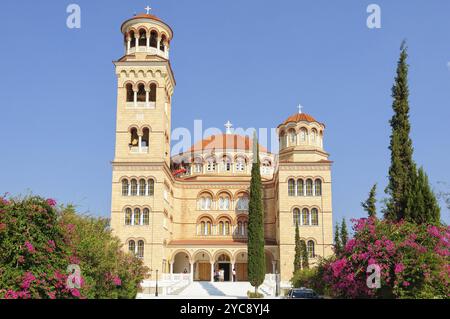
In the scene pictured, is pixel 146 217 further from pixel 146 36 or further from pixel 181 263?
pixel 146 36

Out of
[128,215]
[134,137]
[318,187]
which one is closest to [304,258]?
[318,187]

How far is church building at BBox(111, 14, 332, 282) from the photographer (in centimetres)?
4078

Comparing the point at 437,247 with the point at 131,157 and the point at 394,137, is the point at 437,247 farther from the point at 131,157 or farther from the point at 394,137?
the point at 131,157

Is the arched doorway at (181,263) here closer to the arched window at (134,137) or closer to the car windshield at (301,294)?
the arched window at (134,137)

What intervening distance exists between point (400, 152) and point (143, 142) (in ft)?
84.2

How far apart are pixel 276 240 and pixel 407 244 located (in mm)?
30012

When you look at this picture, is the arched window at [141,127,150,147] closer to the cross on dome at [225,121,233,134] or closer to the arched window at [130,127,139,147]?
the arched window at [130,127,139,147]

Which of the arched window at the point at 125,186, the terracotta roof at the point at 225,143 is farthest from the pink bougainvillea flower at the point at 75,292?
the terracotta roof at the point at 225,143

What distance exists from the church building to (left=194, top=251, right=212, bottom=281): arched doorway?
0.09m

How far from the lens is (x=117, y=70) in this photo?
42.7 metres

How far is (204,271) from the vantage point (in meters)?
47.2

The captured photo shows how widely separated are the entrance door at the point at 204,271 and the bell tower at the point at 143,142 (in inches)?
195

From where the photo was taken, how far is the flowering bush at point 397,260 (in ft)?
49.2
